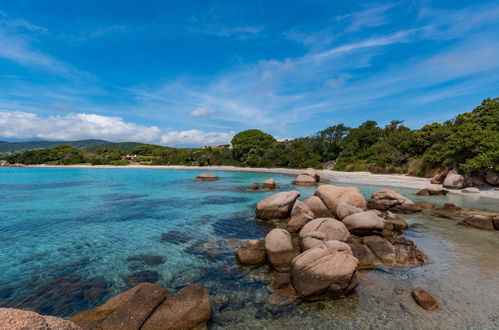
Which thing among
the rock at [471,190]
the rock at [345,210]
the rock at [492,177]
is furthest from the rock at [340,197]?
the rock at [492,177]

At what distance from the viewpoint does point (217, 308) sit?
5.88m

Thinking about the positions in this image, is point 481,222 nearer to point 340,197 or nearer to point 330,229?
point 340,197

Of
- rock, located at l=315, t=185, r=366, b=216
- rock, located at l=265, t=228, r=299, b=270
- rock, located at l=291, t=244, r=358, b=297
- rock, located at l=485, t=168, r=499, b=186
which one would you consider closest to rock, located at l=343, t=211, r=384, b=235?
rock, located at l=315, t=185, r=366, b=216

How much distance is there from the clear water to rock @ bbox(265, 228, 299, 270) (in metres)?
0.50

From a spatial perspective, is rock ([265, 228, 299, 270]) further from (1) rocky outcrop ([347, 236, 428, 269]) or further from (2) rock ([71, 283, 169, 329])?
(2) rock ([71, 283, 169, 329])

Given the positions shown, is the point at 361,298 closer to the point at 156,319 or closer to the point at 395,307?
the point at 395,307

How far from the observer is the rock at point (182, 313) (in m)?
4.92

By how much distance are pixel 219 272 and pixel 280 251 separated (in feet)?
6.89

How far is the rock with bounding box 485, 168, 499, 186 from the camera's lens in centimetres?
2161

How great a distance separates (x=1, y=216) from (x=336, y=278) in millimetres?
20467


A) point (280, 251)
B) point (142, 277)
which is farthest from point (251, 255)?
point (142, 277)

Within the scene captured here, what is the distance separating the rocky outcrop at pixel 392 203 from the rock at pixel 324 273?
11.5 m

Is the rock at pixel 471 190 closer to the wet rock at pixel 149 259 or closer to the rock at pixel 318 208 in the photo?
the rock at pixel 318 208

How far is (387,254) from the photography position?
827 cm
